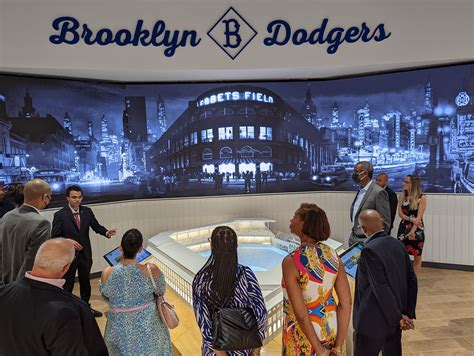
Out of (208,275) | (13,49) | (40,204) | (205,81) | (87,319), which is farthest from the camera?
(205,81)

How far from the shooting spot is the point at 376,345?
232 centimetres

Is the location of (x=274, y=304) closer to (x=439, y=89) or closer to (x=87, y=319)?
(x=87, y=319)

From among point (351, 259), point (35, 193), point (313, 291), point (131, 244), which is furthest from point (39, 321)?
point (351, 259)

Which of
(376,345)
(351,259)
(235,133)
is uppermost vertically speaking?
(235,133)

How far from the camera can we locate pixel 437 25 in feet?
17.5

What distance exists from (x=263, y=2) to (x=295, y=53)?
0.92m

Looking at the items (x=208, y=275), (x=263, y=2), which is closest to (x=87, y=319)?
(x=208, y=275)

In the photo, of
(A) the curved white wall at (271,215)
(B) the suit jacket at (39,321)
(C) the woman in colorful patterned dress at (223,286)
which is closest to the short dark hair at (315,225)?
(C) the woman in colorful patterned dress at (223,286)

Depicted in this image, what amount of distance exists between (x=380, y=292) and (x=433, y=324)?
2382 mm

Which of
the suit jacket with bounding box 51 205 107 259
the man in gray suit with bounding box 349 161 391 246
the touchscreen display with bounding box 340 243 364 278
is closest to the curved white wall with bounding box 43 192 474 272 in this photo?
the suit jacket with bounding box 51 205 107 259

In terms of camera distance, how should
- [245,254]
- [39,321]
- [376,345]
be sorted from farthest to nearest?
[245,254], [376,345], [39,321]

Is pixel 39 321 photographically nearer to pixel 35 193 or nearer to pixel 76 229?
pixel 35 193

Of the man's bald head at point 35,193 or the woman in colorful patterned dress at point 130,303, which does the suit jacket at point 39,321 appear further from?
the man's bald head at point 35,193

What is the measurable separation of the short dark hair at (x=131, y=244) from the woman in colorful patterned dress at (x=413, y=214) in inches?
148
